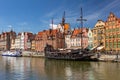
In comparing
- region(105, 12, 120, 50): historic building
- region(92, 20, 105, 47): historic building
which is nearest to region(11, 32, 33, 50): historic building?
region(92, 20, 105, 47): historic building

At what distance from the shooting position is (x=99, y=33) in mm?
95500

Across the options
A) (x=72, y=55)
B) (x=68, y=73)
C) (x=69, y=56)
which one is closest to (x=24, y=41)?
(x=69, y=56)

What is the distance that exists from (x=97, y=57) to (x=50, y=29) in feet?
183

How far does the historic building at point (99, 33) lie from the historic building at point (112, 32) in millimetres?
2741

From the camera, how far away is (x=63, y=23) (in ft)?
419

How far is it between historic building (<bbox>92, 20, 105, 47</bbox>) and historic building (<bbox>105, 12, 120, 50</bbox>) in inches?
108

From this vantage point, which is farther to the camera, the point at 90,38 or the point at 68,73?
the point at 90,38

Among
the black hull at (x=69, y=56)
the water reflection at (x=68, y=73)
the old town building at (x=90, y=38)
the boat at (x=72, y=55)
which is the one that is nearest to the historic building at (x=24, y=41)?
the old town building at (x=90, y=38)

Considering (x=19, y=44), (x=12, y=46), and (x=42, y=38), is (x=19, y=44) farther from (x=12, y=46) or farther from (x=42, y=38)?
Result: (x=42, y=38)

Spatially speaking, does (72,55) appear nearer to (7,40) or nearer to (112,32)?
(112,32)

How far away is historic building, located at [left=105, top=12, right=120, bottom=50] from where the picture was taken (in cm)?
8562

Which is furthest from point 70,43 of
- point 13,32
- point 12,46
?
point 13,32

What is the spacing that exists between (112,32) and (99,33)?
26.5ft

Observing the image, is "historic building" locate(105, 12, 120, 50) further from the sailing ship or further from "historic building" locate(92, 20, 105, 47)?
the sailing ship
